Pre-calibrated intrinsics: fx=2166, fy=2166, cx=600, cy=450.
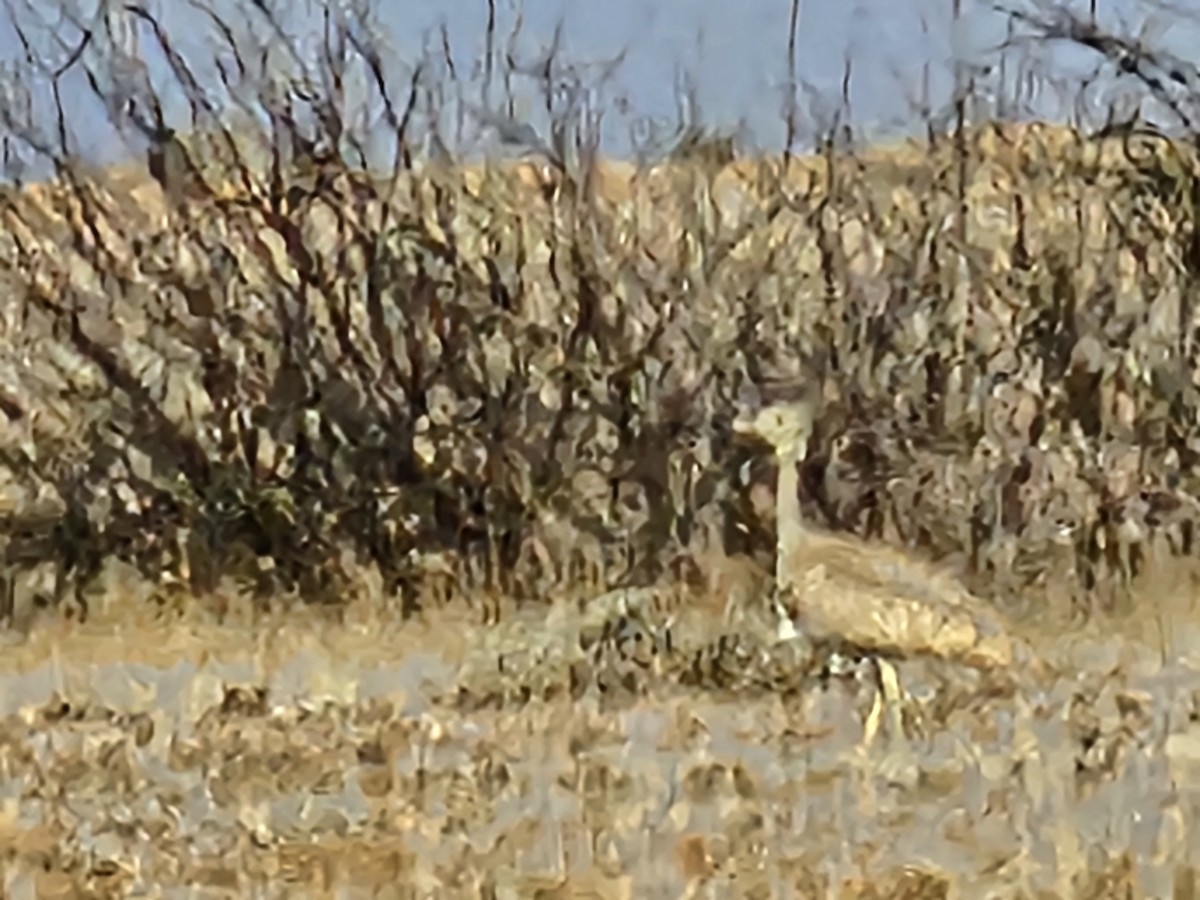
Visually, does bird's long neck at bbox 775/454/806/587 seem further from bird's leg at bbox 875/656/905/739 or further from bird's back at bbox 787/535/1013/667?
bird's leg at bbox 875/656/905/739

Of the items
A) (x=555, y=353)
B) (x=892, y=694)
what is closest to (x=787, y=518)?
(x=555, y=353)

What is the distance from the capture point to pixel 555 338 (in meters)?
6.33

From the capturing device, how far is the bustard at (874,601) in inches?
189

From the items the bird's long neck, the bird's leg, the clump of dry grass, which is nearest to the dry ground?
the bird's leg

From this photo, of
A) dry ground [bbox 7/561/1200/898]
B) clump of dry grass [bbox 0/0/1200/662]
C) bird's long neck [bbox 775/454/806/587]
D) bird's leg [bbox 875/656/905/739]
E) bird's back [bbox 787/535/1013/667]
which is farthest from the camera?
clump of dry grass [bbox 0/0/1200/662]

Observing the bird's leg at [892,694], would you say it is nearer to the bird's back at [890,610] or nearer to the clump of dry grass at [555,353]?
the bird's back at [890,610]

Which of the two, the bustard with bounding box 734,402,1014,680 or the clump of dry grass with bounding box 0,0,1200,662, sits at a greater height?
the clump of dry grass with bounding box 0,0,1200,662

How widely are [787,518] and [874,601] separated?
0.73 metres

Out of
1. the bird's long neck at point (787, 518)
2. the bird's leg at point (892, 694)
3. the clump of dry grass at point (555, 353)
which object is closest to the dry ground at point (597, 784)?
the bird's leg at point (892, 694)

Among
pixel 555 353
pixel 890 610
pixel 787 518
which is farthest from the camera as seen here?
pixel 555 353

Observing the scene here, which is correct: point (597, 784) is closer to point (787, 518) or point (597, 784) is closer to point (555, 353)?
A: point (787, 518)

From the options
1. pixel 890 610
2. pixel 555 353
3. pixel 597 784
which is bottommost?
pixel 597 784

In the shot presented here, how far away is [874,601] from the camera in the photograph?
4.91 metres

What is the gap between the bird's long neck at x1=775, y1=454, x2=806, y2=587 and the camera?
530 cm
